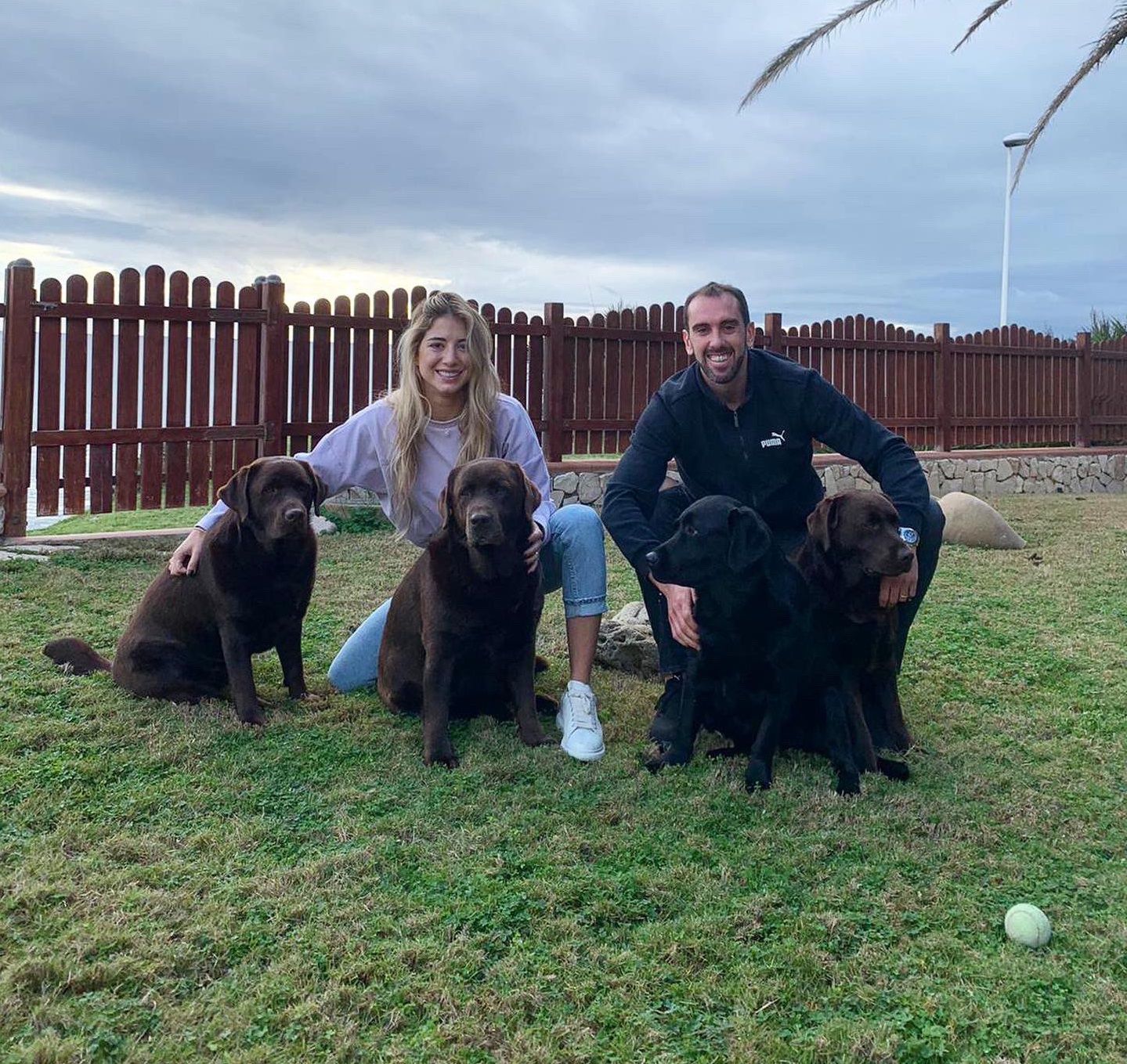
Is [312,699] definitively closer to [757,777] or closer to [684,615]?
[684,615]

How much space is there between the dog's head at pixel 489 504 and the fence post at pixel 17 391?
21.1 feet

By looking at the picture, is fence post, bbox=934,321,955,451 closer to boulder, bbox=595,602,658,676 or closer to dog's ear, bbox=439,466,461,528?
boulder, bbox=595,602,658,676

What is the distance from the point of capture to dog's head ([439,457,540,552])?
3.60m

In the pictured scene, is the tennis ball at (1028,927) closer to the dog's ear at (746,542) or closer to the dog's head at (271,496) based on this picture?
the dog's ear at (746,542)

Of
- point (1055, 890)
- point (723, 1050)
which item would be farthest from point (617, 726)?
point (723, 1050)

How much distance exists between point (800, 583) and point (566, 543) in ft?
3.55

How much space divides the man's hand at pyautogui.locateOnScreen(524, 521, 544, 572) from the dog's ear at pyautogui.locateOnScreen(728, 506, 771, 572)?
0.76m

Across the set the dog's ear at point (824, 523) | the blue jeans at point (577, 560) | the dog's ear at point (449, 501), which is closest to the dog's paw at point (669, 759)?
the blue jeans at point (577, 560)

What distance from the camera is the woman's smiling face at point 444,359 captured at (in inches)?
168

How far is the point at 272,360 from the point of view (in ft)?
32.6

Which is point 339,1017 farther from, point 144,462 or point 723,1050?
point 144,462

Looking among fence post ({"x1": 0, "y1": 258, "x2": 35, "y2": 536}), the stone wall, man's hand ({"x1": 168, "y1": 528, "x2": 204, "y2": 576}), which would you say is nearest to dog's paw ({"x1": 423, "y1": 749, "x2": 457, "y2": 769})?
man's hand ({"x1": 168, "y1": 528, "x2": 204, "y2": 576})

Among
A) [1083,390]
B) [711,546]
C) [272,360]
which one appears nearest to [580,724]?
[711,546]

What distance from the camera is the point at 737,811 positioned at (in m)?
3.22
